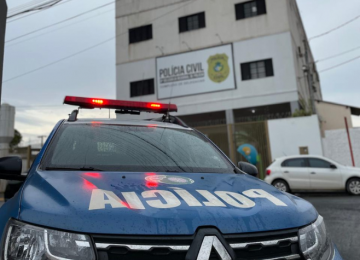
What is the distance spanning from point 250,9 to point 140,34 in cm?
818

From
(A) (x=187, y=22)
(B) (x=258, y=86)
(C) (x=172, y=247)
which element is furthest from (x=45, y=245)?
(A) (x=187, y=22)

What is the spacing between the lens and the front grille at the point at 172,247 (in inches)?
48.9

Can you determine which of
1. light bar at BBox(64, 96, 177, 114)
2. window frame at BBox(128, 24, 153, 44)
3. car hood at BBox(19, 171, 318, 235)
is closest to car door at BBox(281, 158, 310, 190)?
light bar at BBox(64, 96, 177, 114)

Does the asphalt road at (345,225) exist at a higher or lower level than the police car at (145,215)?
lower

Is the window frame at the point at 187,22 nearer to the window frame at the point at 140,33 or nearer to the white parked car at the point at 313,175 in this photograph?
the window frame at the point at 140,33

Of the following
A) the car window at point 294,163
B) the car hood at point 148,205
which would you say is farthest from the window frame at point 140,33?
the car hood at point 148,205

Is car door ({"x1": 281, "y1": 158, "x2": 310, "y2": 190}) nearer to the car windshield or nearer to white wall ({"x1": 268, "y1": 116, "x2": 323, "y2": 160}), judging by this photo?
white wall ({"x1": 268, "y1": 116, "x2": 323, "y2": 160})

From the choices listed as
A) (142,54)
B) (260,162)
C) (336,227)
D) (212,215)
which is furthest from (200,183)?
(142,54)

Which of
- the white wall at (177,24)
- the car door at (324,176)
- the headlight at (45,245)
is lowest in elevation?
the car door at (324,176)

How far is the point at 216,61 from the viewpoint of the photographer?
62.0 ft

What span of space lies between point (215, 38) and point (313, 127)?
29.0 feet

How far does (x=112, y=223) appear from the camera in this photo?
131 cm

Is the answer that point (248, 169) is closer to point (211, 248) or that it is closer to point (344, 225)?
point (211, 248)

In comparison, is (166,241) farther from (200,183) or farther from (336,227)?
(336,227)
